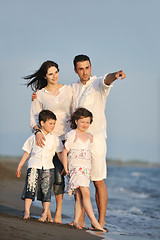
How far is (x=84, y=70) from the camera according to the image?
14.9 ft

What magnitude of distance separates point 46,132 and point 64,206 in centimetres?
335

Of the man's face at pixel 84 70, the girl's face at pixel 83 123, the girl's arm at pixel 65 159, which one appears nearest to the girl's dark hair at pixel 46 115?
the girl's face at pixel 83 123

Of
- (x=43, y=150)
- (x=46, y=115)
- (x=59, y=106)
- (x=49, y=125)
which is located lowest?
(x=43, y=150)

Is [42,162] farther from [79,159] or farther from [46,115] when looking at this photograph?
[46,115]

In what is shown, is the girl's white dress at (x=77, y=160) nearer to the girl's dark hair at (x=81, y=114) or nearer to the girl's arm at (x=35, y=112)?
the girl's dark hair at (x=81, y=114)

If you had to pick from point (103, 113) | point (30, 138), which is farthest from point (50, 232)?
point (103, 113)

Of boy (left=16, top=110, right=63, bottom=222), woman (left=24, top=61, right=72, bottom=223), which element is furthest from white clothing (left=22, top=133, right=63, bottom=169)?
woman (left=24, top=61, right=72, bottom=223)

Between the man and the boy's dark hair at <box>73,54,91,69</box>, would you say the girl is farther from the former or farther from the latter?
the boy's dark hair at <box>73,54,91,69</box>

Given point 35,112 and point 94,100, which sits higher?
point 94,100

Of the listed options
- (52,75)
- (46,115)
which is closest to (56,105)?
(46,115)

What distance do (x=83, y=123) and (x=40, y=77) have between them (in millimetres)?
1014

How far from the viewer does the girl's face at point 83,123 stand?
14.3 ft

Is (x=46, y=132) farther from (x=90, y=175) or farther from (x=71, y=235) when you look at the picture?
(x=71, y=235)

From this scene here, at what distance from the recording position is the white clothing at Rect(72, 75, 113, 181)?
4.54 meters
